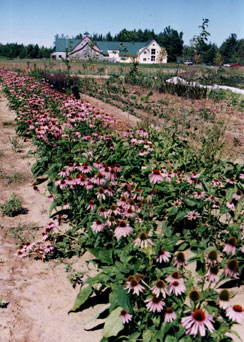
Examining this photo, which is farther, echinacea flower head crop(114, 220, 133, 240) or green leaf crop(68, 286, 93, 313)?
green leaf crop(68, 286, 93, 313)

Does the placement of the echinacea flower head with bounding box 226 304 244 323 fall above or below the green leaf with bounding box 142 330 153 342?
above

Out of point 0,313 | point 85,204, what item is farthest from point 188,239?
point 0,313

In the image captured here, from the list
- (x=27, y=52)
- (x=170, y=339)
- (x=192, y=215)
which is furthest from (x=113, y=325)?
(x=27, y=52)

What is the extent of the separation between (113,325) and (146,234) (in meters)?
0.66

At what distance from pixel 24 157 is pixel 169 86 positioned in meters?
10.9

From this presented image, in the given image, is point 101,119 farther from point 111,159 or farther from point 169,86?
point 169,86

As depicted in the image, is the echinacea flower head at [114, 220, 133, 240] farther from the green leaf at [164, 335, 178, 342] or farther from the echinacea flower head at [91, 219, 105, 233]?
the green leaf at [164, 335, 178, 342]

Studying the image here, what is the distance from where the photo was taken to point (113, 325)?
85.1 inches

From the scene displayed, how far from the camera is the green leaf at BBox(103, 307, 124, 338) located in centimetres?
213

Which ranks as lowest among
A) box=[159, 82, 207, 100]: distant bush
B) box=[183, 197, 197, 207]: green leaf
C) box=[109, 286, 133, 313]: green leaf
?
box=[109, 286, 133, 313]: green leaf

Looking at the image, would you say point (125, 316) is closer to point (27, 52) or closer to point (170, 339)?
point (170, 339)

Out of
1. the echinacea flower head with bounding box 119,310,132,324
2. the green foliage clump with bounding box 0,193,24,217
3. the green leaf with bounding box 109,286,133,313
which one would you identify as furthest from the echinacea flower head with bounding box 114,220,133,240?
the green foliage clump with bounding box 0,193,24,217

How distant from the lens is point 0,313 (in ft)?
8.16

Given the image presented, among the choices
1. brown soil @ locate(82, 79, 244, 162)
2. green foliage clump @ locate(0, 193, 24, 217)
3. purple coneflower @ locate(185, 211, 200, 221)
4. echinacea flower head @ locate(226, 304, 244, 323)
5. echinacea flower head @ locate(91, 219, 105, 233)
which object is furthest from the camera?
brown soil @ locate(82, 79, 244, 162)
